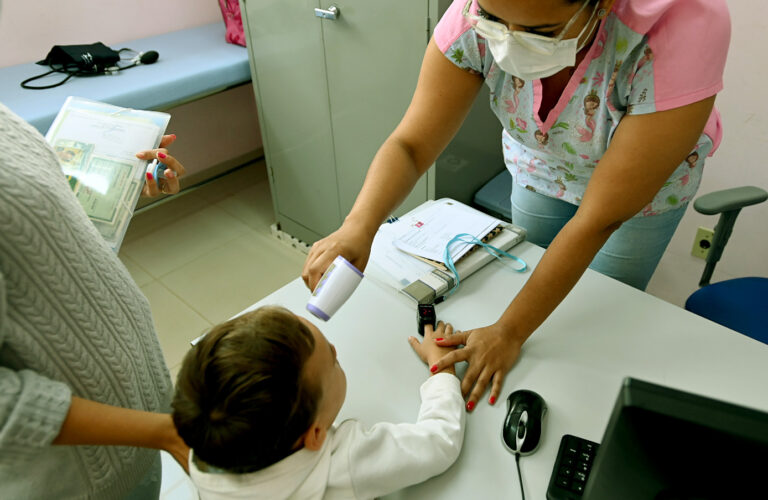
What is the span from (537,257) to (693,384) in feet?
1.43

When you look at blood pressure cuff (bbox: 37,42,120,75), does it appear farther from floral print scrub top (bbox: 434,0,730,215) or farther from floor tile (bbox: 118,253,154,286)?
floral print scrub top (bbox: 434,0,730,215)

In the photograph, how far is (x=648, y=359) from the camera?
0.99 meters

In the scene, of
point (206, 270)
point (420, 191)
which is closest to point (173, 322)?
point (206, 270)

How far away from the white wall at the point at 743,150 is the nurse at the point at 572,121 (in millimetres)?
791

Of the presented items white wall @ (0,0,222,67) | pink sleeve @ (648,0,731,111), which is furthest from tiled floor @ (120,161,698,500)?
pink sleeve @ (648,0,731,111)

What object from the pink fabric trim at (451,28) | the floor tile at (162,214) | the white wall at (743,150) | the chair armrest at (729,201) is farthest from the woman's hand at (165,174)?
the floor tile at (162,214)

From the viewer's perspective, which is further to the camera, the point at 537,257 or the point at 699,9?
the point at 537,257

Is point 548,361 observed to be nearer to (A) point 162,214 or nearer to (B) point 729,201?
(B) point 729,201

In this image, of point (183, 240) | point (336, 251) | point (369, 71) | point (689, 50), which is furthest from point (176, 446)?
point (183, 240)

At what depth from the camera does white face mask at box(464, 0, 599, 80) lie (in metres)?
0.87

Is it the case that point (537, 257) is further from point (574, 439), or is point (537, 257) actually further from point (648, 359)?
point (574, 439)

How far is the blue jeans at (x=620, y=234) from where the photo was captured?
1.23 meters

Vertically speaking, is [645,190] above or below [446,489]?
above

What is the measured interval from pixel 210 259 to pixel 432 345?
1965mm
